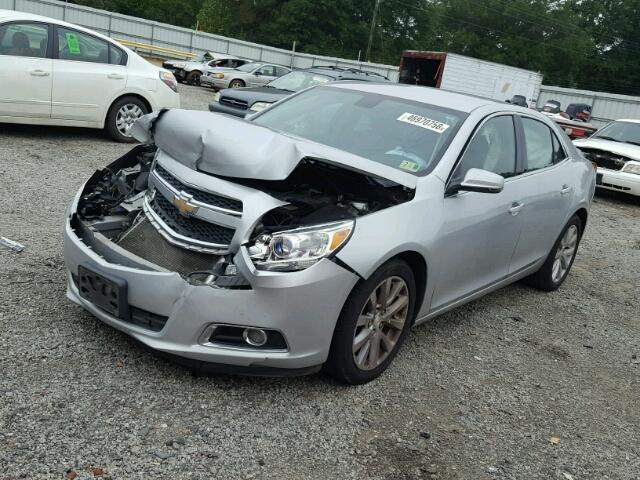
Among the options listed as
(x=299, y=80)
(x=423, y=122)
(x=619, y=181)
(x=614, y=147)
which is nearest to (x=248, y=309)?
(x=423, y=122)

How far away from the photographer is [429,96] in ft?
15.2

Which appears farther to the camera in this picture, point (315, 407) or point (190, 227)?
point (190, 227)

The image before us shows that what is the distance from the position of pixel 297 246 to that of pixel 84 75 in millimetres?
6598

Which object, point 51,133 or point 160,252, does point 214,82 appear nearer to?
point 51,133

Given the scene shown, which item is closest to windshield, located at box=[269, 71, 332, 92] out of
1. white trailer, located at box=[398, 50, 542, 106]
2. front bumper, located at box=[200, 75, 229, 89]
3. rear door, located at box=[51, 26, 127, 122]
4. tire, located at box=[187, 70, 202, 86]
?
rear door, located at box=[51, 26, 127, 122]

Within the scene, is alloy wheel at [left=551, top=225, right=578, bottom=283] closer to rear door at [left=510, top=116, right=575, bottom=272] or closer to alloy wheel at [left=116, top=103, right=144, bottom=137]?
rear door at [left=510, top=116, right=575, bottom=272]

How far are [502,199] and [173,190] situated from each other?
2.17 meters

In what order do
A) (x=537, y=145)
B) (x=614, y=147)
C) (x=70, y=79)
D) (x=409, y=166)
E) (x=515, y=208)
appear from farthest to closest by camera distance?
(x=614, y=147) → (x=70, y=79) → (x=537, y=145) → (x=515, y=208) → (x=409, y=166)

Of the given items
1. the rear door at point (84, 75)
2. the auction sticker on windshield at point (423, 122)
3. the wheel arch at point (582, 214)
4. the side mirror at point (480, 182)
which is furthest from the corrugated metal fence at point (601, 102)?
the side mirror at point (480, 182)

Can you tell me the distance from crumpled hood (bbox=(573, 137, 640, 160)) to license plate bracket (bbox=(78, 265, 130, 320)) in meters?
10.1

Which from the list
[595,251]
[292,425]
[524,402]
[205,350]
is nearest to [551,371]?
[524,402]

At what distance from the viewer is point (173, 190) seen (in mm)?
3549

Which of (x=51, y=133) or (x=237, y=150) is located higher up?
(x=237, y=150)

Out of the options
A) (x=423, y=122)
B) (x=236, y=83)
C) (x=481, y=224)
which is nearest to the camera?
(x=481, y=224)
